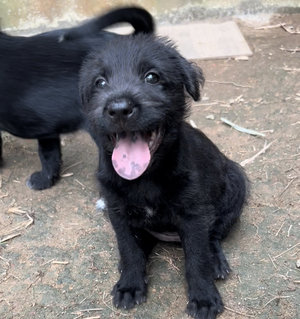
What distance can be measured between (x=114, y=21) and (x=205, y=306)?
2.12m

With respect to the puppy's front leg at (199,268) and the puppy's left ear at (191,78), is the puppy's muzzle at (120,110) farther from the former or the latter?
the puppy's front leg at (199,268)

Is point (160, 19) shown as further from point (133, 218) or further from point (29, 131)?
point (133, 218)

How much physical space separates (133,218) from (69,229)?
0.87 m

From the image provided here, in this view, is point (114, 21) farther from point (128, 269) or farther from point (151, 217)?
point (128, 269)

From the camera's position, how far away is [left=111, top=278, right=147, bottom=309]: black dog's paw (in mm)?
2912

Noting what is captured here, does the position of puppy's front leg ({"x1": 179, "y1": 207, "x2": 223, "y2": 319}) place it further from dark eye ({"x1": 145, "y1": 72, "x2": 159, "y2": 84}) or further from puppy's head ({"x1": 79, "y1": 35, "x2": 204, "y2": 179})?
dark eye ({"x1": 145, "y1": 72, "x2": 159, "y2": 84})

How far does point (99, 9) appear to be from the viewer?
6.18 metres

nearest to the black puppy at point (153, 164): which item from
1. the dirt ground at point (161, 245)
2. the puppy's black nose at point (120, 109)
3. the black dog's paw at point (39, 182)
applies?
the puppy's black nose at point (120, 109)

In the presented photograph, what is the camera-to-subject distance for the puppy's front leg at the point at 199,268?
9.20 ft

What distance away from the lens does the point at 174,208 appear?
276 cm

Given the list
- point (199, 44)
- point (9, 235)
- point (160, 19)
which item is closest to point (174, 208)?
point (9, 235)

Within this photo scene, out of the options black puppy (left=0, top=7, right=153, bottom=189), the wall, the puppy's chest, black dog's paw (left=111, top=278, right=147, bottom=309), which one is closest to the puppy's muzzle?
the puppy's chest

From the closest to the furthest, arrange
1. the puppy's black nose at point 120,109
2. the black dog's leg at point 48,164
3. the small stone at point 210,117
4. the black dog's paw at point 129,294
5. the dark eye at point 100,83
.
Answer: the puppy's black nose at point 120,109 < the dark eye at point 100,83 < the black dog's paw at point 129,294 < the black dog's leg at point 48,164 < the small stone at point 210,117

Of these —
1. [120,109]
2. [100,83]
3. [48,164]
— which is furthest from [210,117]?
[120,109]
